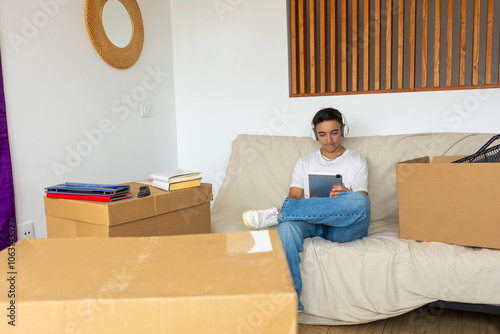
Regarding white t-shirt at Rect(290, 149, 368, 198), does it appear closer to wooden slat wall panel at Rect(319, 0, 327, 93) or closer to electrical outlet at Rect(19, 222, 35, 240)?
wooden slat wall panel at Rect(319, 0, 327, 93)

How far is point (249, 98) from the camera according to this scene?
9.68 feet

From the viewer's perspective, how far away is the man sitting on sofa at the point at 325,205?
1776 mm

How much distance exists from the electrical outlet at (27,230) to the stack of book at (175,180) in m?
0.70

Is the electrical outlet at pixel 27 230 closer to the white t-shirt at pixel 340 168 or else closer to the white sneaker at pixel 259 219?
the white sneaker at pixel 259 219

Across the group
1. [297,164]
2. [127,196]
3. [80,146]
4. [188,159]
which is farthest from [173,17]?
[127,196]

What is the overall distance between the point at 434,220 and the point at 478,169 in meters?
0.27

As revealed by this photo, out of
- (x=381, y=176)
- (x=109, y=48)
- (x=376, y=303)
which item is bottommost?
(x=376, y=303)

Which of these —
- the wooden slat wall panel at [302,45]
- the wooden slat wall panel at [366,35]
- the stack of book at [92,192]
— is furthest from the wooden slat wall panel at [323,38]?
the stack of book at [92,192]

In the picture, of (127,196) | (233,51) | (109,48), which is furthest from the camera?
(233,51)

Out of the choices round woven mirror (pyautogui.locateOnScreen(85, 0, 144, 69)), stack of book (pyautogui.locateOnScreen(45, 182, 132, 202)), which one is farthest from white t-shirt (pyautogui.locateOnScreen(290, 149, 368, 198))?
round woven mirror (pyautogui.locateOnScreen(85, 0, 144, 69))

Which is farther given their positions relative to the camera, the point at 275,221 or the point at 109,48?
the point at 109,48

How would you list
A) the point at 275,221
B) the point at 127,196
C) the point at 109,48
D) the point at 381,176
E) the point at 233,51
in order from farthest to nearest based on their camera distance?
the point at 233,51
the point at 109,48
the point at 381,176
the point at 275,221
the point at 127,196

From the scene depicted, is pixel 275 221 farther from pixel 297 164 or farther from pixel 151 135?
pixel 151 135

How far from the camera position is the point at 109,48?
2.56 meters
